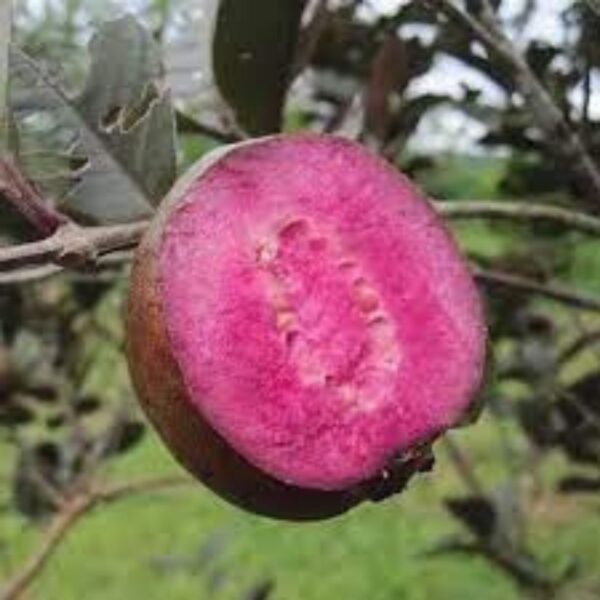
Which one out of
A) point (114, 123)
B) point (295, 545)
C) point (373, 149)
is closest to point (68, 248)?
point (114, 123)

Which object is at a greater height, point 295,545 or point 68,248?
point 68,248

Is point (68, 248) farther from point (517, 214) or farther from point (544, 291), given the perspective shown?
point (544, 291)

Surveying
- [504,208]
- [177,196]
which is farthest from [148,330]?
[504,208]

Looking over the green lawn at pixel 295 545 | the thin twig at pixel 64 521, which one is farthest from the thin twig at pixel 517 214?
the green lawn at pixel 295 545

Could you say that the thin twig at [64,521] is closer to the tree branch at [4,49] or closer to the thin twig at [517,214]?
the thin twig at [517,214]

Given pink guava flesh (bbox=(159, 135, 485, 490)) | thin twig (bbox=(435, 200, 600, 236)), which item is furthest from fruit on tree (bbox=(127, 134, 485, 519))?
thin twig (bbox=(435, 200, 600, 236))

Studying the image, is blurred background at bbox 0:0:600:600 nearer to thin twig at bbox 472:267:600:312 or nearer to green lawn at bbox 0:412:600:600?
thin twig at bbox 472:267:600:312

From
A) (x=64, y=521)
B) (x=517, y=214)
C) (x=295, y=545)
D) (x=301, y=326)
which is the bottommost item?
(x=295, y=545)
